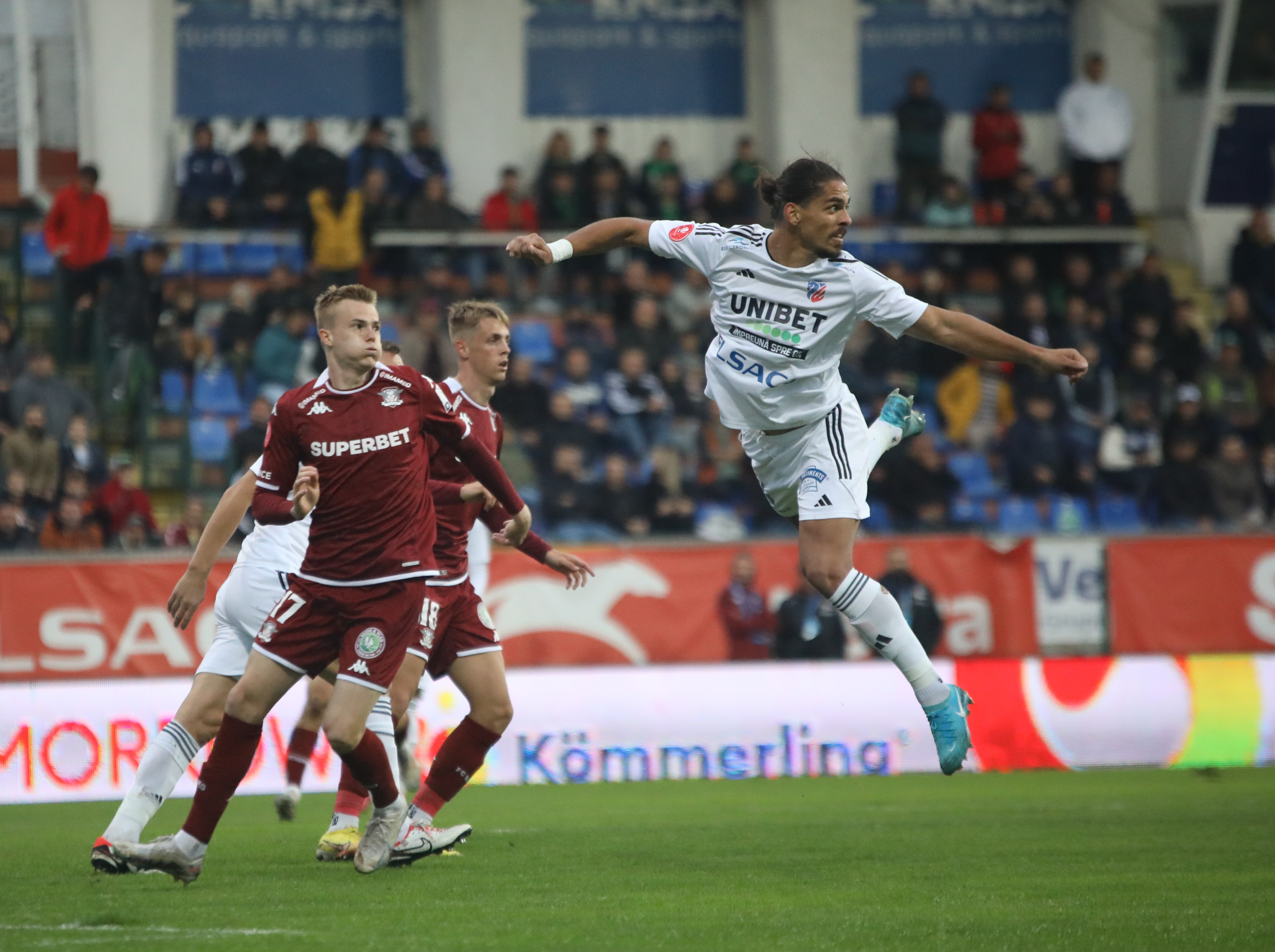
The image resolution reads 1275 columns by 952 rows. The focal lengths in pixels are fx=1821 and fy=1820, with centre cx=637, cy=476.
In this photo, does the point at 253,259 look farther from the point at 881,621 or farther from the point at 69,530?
the point at 881,621

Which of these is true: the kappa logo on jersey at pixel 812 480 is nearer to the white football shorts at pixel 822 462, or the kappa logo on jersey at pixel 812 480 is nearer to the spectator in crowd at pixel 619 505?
the white football shorts at pixel 822 462

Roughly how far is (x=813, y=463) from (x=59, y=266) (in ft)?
40.7

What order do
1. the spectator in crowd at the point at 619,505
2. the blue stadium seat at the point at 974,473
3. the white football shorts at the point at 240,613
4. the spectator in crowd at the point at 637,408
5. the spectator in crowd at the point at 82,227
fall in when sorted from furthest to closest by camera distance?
the blue stadium seat at the point at 974,473
the spectator in crowd at the point at 82,227
the spectator in crowd at the point at 637,408
the spectator in crowd at the point at 619,505
the white football shorts at the point at 240,613

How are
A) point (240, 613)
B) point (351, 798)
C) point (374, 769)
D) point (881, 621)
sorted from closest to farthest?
point (374, 769) → point (881, 621) → point (351, 798) → point (240, 613)

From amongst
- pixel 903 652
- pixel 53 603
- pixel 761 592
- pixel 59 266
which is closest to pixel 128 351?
pixel 59 266

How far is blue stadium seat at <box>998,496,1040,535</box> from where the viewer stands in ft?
59.0

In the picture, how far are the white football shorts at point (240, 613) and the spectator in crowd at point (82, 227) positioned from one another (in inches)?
396

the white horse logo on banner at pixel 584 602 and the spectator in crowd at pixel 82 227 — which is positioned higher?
the spectator in crowd at pixel 82 227

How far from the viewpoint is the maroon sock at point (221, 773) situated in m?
6.96

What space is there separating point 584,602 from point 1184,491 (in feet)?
20.6

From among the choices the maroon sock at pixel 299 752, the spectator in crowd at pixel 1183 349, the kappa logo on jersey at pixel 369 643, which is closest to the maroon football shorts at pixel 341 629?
the kappa logo on jersey at pixel 369 643

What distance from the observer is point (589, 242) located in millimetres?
7645

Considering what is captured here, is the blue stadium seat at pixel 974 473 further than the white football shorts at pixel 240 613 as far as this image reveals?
Yes

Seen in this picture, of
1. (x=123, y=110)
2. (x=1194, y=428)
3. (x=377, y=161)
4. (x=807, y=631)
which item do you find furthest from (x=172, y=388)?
(x=1194, y=428)
